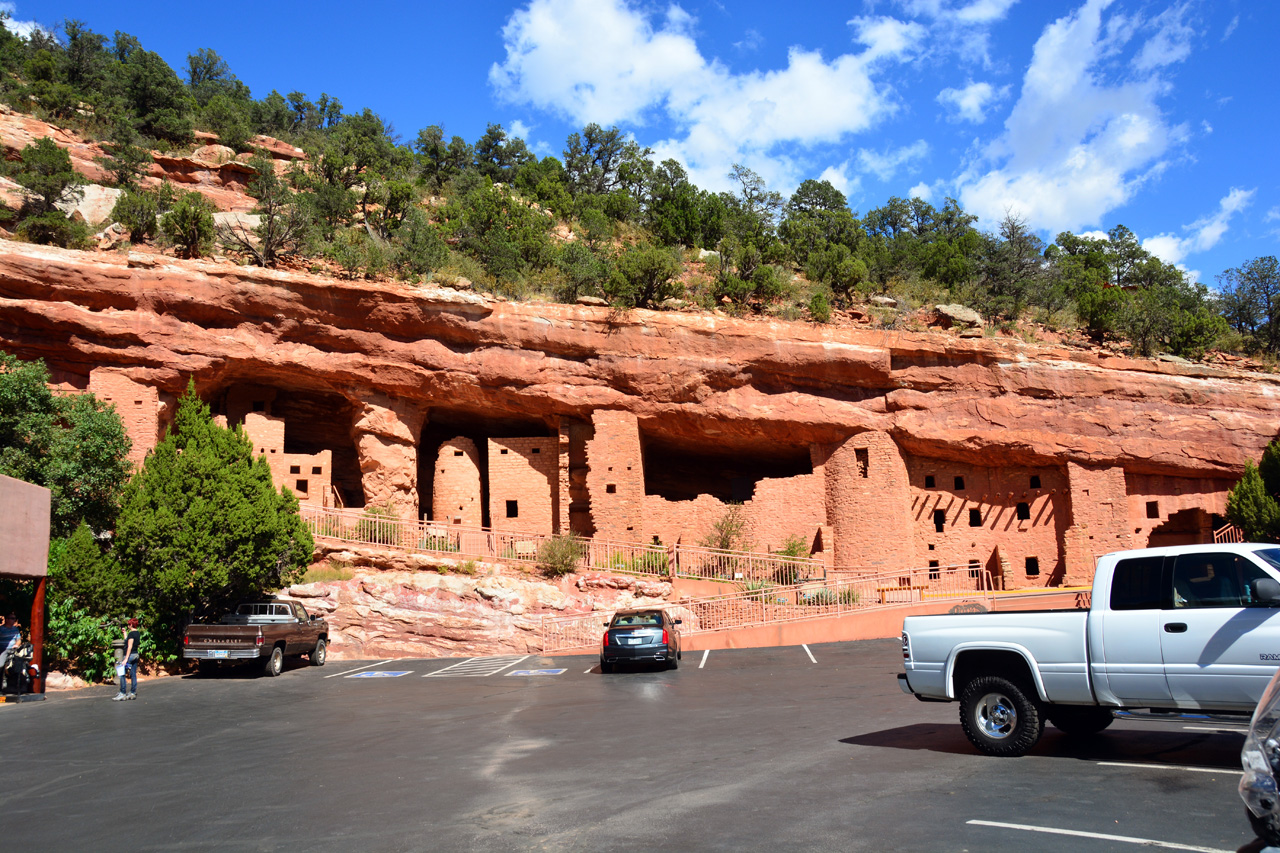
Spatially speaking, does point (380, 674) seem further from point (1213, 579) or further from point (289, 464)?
point (1213, 579)

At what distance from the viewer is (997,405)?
106 feet

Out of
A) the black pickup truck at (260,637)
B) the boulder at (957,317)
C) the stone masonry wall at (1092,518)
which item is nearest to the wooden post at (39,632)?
the black pickup truck at (260,637)

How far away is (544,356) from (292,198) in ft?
63.3

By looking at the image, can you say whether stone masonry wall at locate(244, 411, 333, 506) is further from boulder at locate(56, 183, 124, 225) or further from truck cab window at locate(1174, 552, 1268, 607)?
truck cab window at locate(1174, 552, 1268, 607)

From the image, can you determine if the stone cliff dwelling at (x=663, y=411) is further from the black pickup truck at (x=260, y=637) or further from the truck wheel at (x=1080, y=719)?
the truck wheel at (x=1080, y=719)

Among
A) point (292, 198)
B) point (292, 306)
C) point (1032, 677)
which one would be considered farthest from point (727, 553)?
point (292, 198)

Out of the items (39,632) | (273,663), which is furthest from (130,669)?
(273,663)

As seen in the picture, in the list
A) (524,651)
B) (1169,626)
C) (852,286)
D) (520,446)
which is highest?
(852,286)

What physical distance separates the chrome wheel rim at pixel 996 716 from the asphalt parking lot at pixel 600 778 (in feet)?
1.20

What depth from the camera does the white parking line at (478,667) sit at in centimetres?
1892

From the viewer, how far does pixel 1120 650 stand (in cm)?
851

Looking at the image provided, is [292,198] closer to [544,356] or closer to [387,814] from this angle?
[544,356]

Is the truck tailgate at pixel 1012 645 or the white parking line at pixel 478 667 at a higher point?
the truck tailgate at pixel 1012 645

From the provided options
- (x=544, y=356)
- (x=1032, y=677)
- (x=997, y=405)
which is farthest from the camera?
(x=997, y=405)
